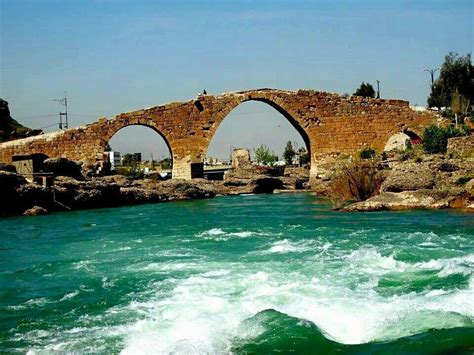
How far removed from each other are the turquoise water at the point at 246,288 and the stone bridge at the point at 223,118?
1601 cm

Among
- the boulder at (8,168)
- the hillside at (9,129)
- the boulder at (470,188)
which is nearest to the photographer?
the boulder at (470,188)

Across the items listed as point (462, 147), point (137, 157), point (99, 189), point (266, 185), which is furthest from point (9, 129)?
point (137, 157)

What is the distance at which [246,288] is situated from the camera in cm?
794

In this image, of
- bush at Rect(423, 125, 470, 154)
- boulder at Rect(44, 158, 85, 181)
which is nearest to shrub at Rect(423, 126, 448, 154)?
bush at Rect(423, 125, 470, 154)

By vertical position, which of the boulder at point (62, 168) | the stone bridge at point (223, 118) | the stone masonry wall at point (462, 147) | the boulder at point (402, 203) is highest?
the stone bridge at point (223, 118)

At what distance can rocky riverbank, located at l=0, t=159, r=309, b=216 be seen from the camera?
65.1ft

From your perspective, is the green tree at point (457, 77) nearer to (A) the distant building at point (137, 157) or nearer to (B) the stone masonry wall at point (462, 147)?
(B) the stone masonry wall at point (462, 147)

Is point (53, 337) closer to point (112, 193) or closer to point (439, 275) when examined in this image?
point (439, 275)

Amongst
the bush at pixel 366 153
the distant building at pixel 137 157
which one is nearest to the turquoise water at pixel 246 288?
the bush at pixel 366 153

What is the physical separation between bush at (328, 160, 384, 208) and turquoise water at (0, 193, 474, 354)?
4.41 meters

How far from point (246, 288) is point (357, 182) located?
40.4 feet

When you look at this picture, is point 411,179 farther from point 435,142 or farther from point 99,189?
point 99,189

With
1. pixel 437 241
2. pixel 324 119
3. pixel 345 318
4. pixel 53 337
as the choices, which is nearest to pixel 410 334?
pixel 345 318

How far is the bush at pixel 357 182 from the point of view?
19.5 metres
